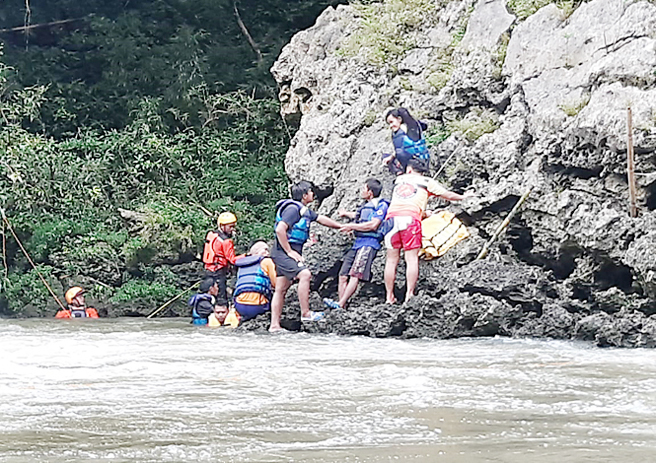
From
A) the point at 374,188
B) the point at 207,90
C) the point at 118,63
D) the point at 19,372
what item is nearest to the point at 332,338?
the point at 374,188

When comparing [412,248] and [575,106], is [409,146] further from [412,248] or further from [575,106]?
[575,106]

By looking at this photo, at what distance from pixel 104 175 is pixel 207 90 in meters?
3.19

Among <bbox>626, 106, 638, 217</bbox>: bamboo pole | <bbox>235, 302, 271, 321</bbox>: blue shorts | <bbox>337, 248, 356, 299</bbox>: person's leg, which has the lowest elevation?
<bbox>235, 302, 271, 321</bbox>: blue shorts

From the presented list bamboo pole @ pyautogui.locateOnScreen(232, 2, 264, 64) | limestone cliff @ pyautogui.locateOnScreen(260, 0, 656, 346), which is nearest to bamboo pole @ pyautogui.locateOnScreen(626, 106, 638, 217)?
limestone cliff @ pyautogui.locateOnScreen(260, 0, 656, 346)

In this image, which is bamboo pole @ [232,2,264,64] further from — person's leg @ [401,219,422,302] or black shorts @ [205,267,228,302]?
person's leg @ [401,219,422,302]

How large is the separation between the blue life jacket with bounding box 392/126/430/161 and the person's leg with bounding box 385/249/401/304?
1.33 meters

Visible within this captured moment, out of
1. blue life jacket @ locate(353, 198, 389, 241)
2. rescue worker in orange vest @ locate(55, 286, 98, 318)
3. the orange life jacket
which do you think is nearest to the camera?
blue life jacket @ locate(353, 198, 389, 241)

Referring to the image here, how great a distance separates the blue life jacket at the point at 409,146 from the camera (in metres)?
11.0

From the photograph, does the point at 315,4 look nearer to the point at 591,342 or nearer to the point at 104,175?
the point at 104,175

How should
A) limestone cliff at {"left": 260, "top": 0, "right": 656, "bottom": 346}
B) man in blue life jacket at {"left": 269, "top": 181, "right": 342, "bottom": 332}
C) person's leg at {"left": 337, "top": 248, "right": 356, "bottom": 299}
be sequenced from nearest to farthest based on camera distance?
limestone cliff at {"left": 260, "top": 0, "right": 656, "bottom": 346} → man in blue life jacket at {"left": 269, "top": 181, "right": 342, "bottom": 332} → person's leg at {"left": 337, "top": 248, "right": 356, "bottom": 299}

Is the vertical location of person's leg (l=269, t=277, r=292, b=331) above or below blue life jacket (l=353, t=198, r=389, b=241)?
below

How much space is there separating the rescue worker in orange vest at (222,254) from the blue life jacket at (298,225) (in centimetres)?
165

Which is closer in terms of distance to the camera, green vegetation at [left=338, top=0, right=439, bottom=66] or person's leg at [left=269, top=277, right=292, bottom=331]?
person's leg at [left=269, top=277, right=292, bottom=331]

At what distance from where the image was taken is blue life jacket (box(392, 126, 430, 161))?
434 inches
